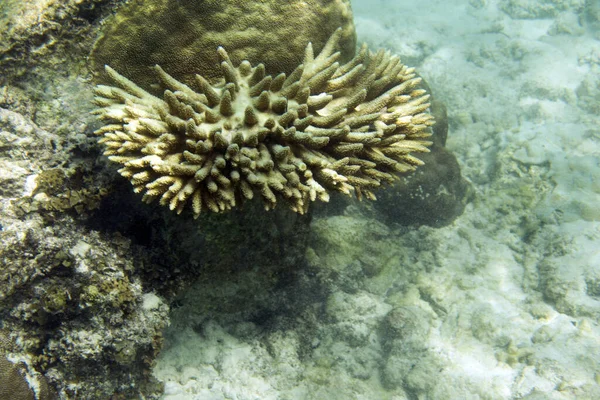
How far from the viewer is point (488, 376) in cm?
468

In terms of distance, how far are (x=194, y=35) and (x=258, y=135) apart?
3.81 ft

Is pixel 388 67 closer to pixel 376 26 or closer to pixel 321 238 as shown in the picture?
pixel 321 238

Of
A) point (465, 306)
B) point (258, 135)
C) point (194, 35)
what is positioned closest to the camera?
point (258, 135)

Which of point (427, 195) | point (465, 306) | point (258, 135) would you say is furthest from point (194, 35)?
point (465, 306)

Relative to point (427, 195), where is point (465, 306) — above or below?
below

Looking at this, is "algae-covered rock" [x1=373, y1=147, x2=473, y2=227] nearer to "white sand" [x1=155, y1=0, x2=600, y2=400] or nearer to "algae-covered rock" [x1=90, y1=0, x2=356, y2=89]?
"white sand" [x1=155, y1=0, x2=600, y2=400]

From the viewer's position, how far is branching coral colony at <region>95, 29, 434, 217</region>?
2.59 m

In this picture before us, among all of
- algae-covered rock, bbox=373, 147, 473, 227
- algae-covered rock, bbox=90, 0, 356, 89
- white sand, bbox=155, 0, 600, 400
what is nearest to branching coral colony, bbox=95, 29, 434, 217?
algae-covered rock, bbox=90, 0, 356, 89

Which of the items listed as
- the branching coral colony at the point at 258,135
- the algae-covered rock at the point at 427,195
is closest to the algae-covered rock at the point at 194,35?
the branching coral colony at the point at 258,135

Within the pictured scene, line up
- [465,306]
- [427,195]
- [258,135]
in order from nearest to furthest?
[258,135] < [465,306] < [427,195]

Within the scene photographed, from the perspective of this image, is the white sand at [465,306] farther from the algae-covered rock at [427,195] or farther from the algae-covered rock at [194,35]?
the algae-covered rock at [194,35]

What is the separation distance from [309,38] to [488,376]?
4.51 meters

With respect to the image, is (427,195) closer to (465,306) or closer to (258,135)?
(465,306)

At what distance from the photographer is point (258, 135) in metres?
2.71
